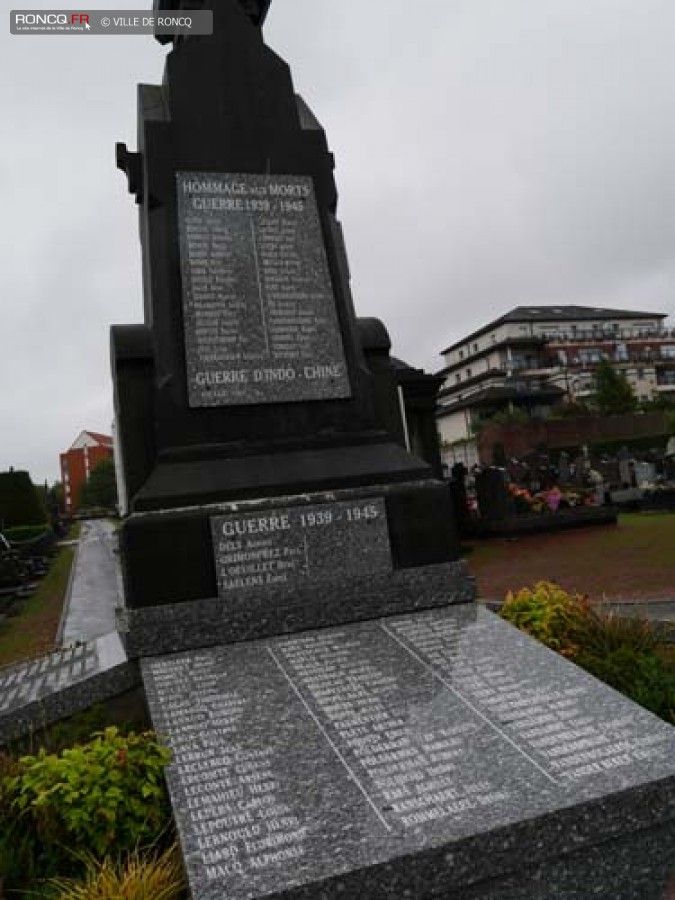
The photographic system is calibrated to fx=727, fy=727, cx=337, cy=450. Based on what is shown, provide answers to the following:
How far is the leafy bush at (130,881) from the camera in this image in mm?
2719

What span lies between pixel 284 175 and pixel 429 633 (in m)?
4.18

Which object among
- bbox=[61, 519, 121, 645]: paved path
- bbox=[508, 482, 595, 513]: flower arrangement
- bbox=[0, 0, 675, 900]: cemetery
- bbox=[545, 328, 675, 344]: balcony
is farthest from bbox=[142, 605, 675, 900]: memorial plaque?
bbox=[545, 328, 675, 344]: balcony

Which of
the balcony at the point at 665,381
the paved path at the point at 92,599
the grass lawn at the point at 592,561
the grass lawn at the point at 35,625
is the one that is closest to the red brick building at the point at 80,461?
the balcony at the point at 665,381

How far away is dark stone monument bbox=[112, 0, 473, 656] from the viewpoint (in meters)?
4.93

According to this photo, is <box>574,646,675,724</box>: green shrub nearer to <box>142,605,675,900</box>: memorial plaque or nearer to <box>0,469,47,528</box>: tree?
<box>142,605,675,900</box>: memorial plaque

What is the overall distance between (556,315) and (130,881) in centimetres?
8222

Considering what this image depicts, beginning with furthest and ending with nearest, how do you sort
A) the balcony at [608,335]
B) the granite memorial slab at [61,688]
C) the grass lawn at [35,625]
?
1. the balcony at [608,335]
2. the grass lawn at [35,625]
3. the granite memorial slab at [61,688]

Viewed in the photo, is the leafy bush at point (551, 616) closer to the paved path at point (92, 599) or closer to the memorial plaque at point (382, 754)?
the memorial plaque at point (382, 754)

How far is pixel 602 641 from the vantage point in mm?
4934

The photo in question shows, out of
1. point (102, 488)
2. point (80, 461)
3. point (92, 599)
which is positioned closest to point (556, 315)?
point (102, 488)

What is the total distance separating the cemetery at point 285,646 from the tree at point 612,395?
55.8m

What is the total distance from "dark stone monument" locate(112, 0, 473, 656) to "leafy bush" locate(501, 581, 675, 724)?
1.75ft

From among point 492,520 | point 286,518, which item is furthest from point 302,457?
point 492,520

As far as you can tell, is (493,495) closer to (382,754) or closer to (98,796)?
(382,754)
